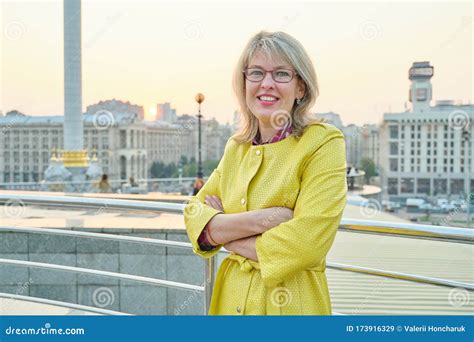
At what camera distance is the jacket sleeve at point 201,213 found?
1.41 m

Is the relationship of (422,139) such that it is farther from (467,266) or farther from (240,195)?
(240,195)

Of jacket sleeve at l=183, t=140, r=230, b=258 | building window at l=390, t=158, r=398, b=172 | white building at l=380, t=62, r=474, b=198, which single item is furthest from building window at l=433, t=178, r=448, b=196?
jacket sleeve at l=183, t=140, r=230, b=258

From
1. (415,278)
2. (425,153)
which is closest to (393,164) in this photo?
(425,153)

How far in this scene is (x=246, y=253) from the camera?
1.33m

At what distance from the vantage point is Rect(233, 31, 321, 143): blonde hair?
1272 millimetres

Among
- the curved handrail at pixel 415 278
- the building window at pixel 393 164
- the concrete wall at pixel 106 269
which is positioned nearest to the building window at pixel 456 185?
the building window at pixel 393 164

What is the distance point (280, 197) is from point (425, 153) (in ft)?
113

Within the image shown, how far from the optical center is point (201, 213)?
56.0 inches

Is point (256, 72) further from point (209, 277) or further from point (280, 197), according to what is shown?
point (209, 277)

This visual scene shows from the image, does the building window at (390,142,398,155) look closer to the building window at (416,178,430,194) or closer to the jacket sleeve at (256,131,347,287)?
the building window at (416,178,430,194)

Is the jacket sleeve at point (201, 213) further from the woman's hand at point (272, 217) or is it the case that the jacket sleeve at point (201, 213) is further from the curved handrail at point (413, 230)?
the curved handrail at point (413, 230)

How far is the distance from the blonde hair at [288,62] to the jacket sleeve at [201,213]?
102 mm
